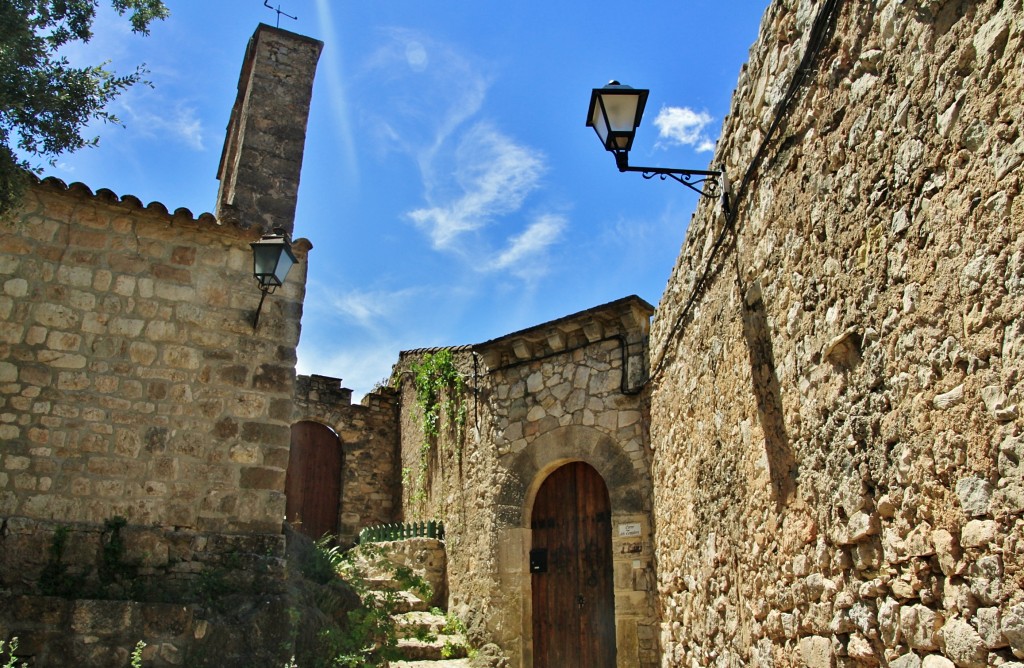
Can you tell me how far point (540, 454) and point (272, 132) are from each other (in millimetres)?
4168

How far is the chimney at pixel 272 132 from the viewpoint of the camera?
7.71 meters

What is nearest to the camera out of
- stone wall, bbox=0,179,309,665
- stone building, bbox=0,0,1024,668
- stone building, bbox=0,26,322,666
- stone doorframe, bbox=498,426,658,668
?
stone building, bbox=0,0,1024,668

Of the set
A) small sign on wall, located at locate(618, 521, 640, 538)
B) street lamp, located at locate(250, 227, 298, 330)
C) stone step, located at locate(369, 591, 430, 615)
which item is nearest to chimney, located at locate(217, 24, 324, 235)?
street lamp, located at locate(250, 227, 298, 330)

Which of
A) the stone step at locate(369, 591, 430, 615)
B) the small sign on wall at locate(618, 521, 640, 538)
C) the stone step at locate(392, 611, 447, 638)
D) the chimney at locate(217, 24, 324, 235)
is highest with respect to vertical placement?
the chimney at locate(217, 24, 324, 235)

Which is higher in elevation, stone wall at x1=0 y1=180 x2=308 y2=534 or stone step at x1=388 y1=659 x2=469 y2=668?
stone wall at x1=0 y1=180 x2=308 y2=534

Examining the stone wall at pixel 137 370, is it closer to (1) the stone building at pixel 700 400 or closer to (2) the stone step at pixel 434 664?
(1) the stone building at pixel 700 400

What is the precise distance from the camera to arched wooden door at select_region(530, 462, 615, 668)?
7.57 metres

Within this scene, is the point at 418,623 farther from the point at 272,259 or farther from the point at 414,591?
the point at 272,259

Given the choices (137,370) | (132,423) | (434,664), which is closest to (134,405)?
(132,423)

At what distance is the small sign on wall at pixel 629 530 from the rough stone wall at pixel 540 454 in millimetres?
28

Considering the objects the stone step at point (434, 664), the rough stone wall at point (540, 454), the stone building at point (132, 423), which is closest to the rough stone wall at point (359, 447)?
the rough stone wall at point (540, 454)

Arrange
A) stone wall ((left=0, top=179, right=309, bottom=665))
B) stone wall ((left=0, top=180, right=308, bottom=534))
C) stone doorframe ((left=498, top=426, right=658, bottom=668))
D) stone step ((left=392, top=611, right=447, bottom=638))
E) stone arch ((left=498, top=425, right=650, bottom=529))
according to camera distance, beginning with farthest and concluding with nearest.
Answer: stone step ((left=392, top=611, right=447, bottom=638)), stone arch ((left=498, top=425, right=650, bottom=529)), stone doorframe ((left=498, top=426, right=658, bottom=668)), stone wall ((left=0, top=180, right=308, bottom=534)), stone wall ((left=0, top=179, right=309, bottom=665))

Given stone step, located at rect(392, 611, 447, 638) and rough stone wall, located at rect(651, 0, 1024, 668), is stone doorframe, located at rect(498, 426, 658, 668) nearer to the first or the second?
stone step, located at rect(392, 611, 447, 638)

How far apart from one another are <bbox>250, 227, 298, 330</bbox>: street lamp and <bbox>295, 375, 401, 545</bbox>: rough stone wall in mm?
7140
